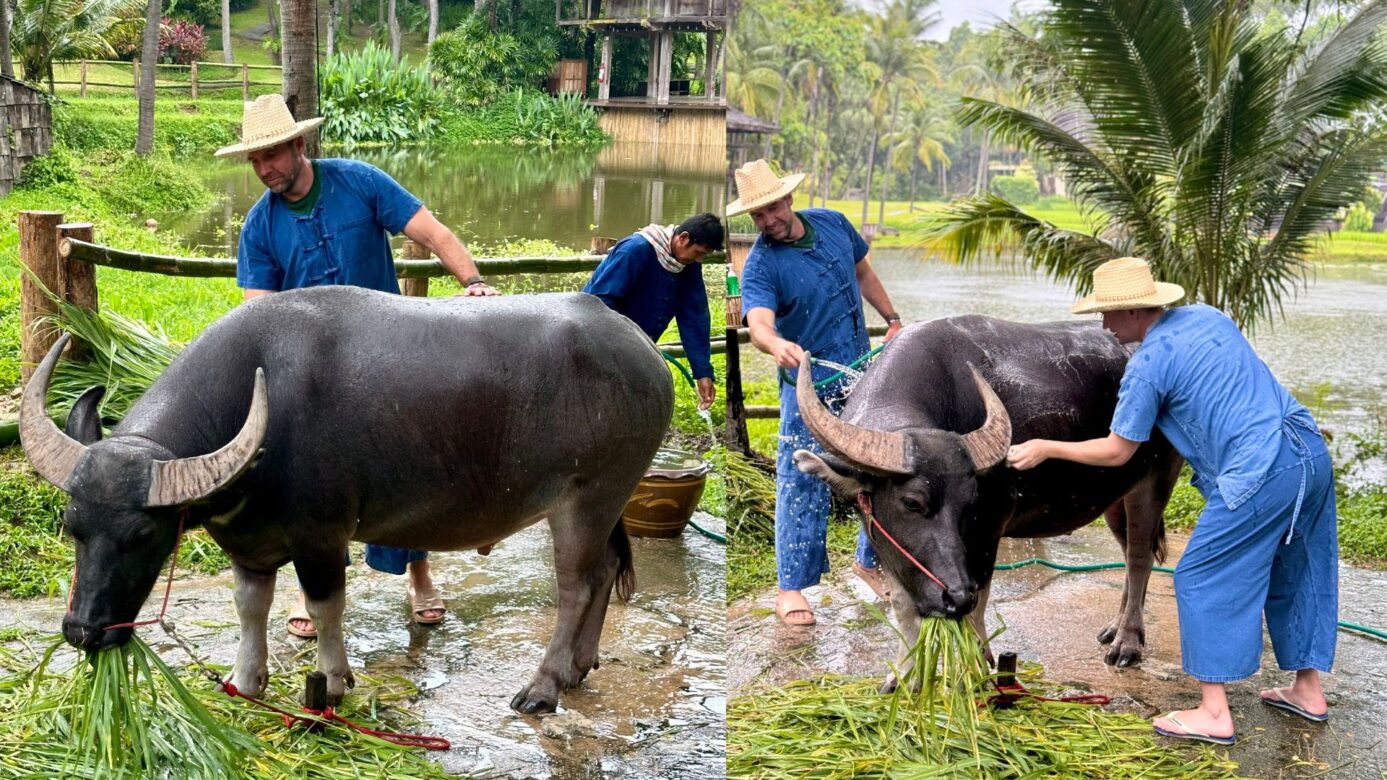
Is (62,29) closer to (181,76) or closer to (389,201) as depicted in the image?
(181,76)

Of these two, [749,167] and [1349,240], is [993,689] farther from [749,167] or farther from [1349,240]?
[1349,240]

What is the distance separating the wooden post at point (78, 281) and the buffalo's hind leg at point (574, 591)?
2.70 metres

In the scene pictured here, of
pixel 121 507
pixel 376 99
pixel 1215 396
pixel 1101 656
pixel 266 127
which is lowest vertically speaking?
pixel 1101 656

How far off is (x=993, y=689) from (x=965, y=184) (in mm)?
5024

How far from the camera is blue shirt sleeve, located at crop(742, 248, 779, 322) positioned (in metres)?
3.82

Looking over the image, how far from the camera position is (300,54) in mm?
4871

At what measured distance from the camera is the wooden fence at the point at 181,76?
571 centimetres

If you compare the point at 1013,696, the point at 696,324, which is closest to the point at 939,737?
the point at 1013,696

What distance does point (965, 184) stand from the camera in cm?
769

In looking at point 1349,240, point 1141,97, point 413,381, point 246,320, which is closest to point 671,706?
point 413,381

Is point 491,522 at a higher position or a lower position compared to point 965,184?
lower

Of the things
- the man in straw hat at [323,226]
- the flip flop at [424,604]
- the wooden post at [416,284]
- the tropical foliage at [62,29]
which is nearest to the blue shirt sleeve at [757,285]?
the man in straw hat at [323,226]

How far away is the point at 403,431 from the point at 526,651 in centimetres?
93

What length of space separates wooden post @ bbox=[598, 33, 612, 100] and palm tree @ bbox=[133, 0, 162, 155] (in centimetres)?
302
